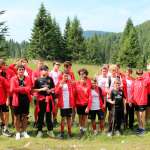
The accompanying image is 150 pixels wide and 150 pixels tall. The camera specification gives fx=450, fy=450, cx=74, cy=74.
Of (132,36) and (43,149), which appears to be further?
(132,36)

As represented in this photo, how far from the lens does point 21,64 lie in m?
13.1

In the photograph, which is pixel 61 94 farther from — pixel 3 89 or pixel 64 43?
pixel 64 43

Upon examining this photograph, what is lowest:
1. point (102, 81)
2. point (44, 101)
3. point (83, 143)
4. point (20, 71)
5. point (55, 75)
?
point (83, 143)

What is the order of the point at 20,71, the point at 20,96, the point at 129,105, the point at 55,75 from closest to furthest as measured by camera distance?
the point at 20,71
the point at 20,96
the point at 129,105
the point at 55,75

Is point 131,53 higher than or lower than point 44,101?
higher

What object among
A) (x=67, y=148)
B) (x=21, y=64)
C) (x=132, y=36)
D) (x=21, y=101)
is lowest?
(x=67, y=148)

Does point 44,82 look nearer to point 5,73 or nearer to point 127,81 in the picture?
point 5,73

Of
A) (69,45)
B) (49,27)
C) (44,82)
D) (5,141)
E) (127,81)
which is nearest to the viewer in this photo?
(5,141)

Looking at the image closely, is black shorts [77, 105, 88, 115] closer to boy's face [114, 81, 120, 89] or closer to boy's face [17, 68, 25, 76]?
boy's face [114, 81, 120, 89]

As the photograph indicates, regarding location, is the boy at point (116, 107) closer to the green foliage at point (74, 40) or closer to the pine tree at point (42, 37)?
the pine tree at point (42, 37)

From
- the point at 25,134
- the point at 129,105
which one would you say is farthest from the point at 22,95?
the point at 129,105

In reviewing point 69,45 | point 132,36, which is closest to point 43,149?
point 69,45

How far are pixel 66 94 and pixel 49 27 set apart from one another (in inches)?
2004

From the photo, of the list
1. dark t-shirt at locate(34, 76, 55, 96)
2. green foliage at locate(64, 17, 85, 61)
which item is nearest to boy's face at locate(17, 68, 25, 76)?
dark t-shirt at locate(34, 76, 55, 96)
